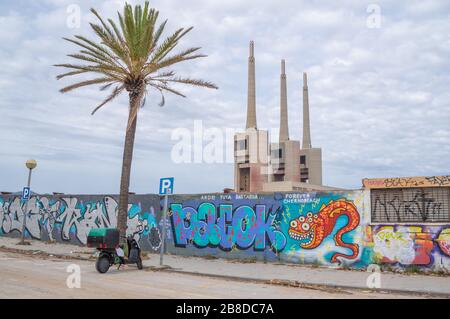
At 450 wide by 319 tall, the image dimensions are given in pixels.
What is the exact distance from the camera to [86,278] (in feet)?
38.8

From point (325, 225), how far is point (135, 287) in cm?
770

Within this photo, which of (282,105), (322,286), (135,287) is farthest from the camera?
(282,105)

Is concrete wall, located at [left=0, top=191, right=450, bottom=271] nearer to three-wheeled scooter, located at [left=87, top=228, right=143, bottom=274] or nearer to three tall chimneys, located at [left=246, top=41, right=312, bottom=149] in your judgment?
three-wheeled scooter, located at [left=87, top=228, right=143, bottom=274]

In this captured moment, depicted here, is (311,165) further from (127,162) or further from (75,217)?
(127,162)

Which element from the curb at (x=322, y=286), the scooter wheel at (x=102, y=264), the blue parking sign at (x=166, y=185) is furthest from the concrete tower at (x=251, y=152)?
the scooter wheel at (x=102, y=264)

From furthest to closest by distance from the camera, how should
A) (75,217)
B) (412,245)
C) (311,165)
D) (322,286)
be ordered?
(311,165), (75,217), (412,245), (322,286)

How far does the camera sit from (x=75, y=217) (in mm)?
23797

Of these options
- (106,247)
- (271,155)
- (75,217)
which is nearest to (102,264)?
(106,247)

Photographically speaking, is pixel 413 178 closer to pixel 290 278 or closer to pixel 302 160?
pixel 290 278

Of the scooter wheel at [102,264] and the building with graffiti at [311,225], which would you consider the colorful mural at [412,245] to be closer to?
the building with graffiti at [311,225]

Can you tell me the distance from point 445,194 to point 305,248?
4.95 meters

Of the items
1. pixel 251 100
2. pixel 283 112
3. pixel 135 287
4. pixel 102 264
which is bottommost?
pixel 135 287

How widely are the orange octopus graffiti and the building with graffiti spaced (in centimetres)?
3
